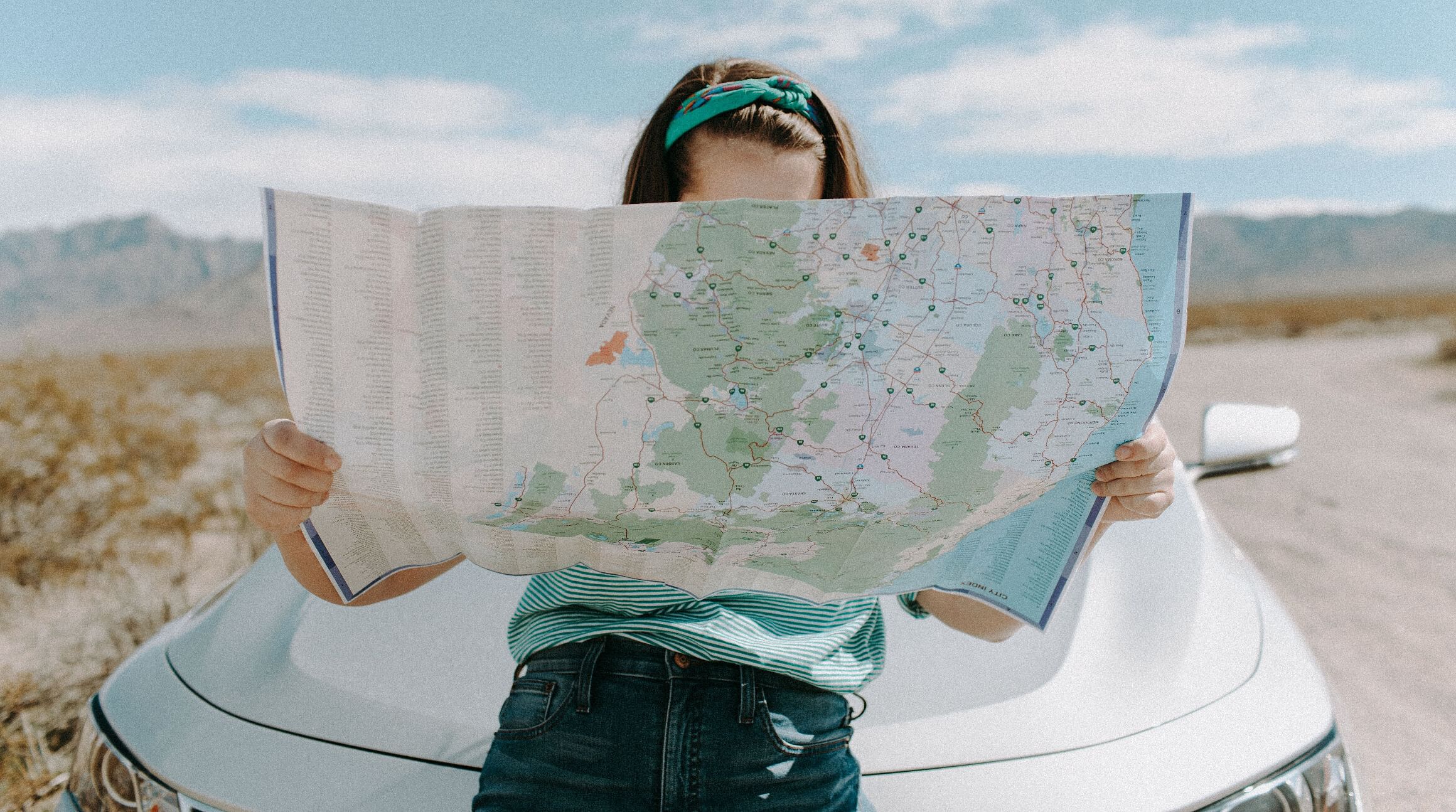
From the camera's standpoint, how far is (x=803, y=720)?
111 centimetres

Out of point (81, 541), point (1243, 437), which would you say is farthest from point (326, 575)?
point (81, 541)

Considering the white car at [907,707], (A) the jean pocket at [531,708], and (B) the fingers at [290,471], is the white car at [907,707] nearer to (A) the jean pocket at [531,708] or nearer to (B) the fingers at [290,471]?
(A) the jean pocket at [531,708]

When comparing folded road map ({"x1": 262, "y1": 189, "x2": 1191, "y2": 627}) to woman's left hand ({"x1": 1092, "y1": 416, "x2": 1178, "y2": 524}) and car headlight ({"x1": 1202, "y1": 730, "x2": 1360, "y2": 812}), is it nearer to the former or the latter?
woman's left hand ({"x1": 1092, "y1": 416, "x2": 1178, "y2": 524})

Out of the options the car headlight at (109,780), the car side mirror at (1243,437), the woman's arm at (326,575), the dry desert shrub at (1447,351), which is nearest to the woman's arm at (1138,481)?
the woman's arm at (326,575)

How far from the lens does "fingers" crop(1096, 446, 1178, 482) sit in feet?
3.67

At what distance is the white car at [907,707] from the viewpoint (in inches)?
47.4

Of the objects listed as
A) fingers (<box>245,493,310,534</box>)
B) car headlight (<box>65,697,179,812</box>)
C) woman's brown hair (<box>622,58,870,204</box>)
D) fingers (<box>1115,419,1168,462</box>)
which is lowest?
car headlight (<box>65,697,179,812</box>)

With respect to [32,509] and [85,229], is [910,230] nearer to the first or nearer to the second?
[32,509]

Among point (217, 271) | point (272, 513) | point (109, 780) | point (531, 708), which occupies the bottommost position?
point (217, 271)

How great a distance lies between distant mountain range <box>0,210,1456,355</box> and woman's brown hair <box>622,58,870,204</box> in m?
69.7

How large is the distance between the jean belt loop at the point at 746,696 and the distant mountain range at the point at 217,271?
70.1 metres

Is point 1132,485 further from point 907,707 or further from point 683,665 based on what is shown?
point 683,665

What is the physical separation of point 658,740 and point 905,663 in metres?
0.57

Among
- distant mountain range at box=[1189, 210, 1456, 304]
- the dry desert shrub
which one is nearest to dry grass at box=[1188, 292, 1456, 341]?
the dry desert shrub
